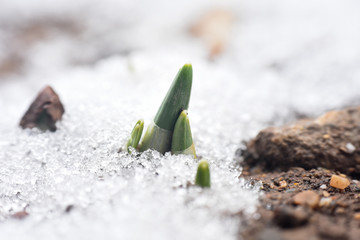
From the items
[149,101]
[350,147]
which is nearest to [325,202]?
[350,147]

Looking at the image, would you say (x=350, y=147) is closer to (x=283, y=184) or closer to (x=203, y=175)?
(x=283, y=184)

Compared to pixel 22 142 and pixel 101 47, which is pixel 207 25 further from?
pixel 22 142

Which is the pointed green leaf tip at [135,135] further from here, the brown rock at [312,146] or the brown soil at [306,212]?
the brown rock at [312,146]

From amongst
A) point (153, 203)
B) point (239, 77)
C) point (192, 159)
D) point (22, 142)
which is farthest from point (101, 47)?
point (153, 203)

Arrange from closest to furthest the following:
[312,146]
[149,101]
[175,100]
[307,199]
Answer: [307,199]
[175,100]
[312,146]
[149,101]

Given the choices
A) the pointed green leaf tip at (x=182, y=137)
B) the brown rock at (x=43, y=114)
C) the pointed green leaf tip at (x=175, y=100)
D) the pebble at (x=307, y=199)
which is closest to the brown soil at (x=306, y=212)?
the pebble at (x=307, y=199)

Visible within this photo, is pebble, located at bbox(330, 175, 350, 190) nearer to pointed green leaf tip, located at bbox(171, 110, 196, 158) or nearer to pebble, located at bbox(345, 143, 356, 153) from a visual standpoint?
pebble, located at bbox(345, 143, 356, 153)

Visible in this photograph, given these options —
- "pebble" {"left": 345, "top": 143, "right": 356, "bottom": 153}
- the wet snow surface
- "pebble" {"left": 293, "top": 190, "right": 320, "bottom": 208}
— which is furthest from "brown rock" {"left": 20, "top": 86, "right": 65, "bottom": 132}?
"pebble" {"left": 345, "top": 143, "right": 356, "bottom": 153}
